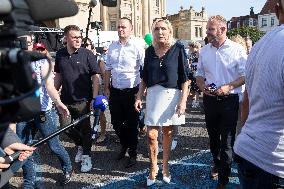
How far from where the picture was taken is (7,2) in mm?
1075

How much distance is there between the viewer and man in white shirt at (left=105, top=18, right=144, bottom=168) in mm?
5254

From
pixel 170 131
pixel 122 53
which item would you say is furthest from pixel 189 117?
pixel 170 131

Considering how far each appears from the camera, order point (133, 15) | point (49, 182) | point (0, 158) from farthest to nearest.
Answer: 1. point (133, 15)
2. point (49, 182)
3. point (0, 158)

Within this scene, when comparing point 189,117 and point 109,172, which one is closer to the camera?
point 109,172

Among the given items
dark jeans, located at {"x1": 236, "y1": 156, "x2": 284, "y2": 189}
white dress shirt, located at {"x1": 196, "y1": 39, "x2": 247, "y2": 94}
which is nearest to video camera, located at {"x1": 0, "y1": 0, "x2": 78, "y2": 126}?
dark jeans, located at {"x1": 236, "y1": 156, "x2": 284, "y2": 189}

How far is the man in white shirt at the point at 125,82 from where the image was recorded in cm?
525

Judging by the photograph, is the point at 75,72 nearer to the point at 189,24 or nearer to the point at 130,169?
the point at 130,169

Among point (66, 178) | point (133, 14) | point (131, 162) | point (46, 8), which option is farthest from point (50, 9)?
point (133, 14)

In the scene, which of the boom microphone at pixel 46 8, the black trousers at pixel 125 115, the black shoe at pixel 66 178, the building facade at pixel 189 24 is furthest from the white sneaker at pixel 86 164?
the building facade at pixel 189 24

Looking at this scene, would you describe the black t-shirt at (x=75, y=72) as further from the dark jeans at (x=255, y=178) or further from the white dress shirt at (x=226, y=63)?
the dark jeans at (x=255, y=178)

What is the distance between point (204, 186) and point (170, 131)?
709mm

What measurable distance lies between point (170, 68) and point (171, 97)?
32cm

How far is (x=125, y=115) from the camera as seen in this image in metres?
5.41

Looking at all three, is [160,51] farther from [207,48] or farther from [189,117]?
[189,117]
